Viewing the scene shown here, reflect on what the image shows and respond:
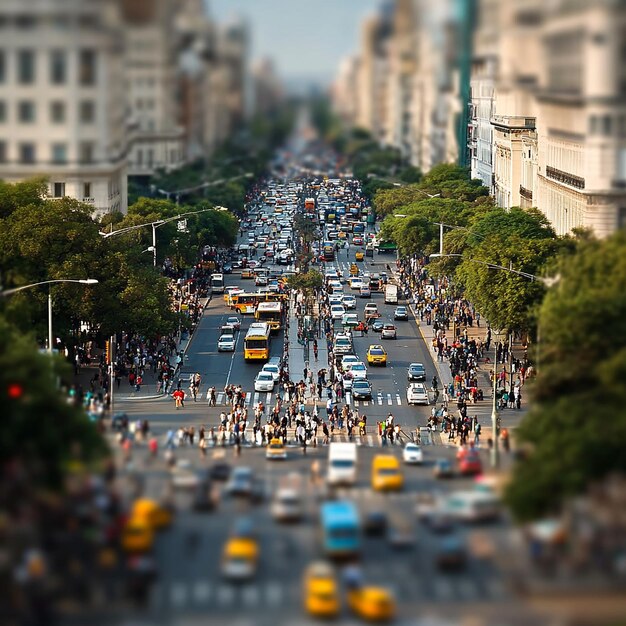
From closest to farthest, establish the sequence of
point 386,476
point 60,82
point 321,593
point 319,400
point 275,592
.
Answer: point 321,593 → point 275,592 → point 60,82 → point 386,476 → point 319,400

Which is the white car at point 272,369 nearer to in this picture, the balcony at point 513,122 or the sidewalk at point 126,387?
the sidewalk at point 126,387

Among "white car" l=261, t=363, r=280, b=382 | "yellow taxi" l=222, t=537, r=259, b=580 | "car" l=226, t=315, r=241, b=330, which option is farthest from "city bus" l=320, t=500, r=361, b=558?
"car" l=226, t=315, r=241, b=330

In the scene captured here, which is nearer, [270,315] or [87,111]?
[87,111]

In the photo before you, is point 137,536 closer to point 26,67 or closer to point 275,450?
point 26,67

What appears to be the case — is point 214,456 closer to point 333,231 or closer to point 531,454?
point 531,454

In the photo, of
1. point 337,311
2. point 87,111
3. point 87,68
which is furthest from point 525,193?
point 87,68
